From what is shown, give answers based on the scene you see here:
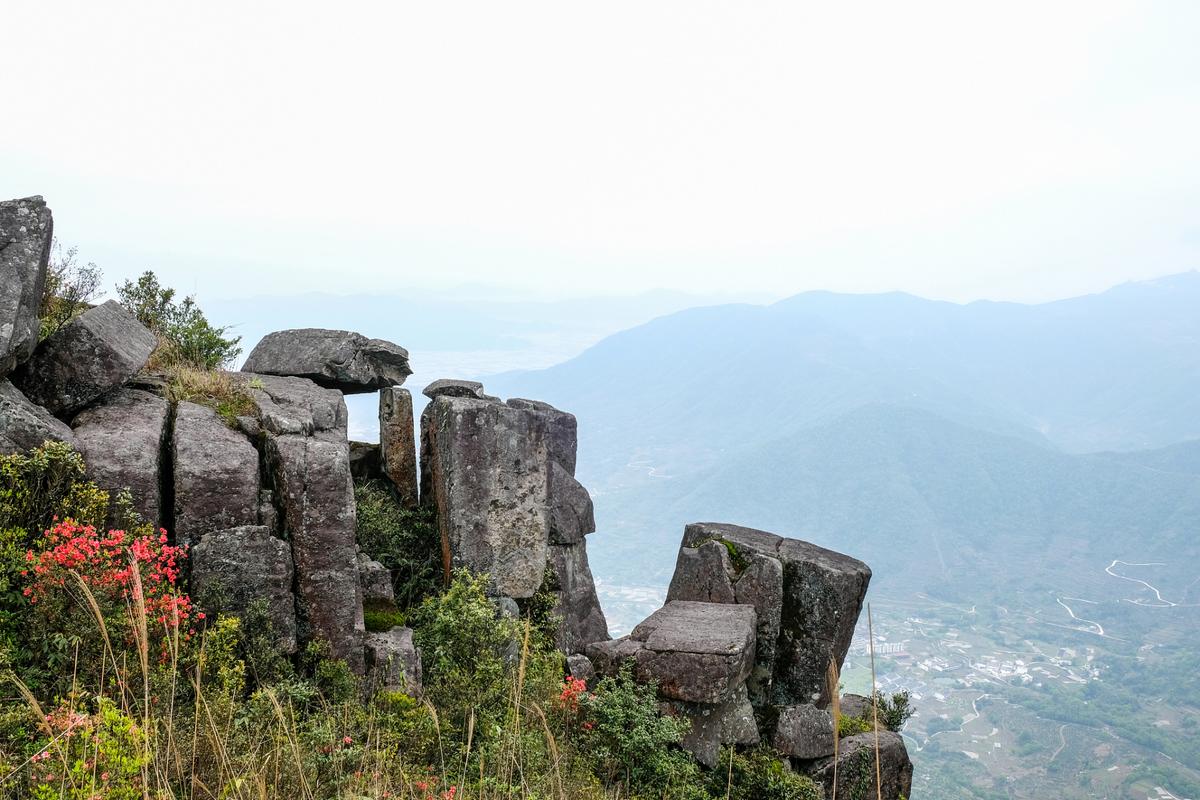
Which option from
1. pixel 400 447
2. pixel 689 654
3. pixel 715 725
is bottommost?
pixel 715 725

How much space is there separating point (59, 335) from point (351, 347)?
6.50 m

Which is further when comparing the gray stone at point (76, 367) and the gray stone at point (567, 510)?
the gray stone at point (567, 510)

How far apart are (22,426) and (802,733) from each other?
14251 mm

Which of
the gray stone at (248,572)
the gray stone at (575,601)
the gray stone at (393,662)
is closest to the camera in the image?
the gray stone at (248,572)

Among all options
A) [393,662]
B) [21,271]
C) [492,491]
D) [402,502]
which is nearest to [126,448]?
[21,271]

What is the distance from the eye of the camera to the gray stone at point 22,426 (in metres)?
9.15

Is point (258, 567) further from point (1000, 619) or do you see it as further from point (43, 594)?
point (1000, 619)

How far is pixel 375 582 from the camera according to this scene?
1260 cm

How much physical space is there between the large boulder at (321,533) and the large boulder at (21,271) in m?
3.35

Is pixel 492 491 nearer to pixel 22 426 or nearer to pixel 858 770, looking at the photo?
pixel 22 426

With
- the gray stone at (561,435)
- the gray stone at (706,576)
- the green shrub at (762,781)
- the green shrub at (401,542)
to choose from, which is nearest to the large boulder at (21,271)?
the green shrub at (401,542)

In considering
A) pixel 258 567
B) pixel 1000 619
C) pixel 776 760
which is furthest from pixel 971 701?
pixel 258 567

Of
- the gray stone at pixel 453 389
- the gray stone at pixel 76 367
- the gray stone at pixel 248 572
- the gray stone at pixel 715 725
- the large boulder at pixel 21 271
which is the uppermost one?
the large boulder at pixel 21 271

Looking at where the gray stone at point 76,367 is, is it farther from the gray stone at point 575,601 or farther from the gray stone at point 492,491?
the gray stone at point 575,601
